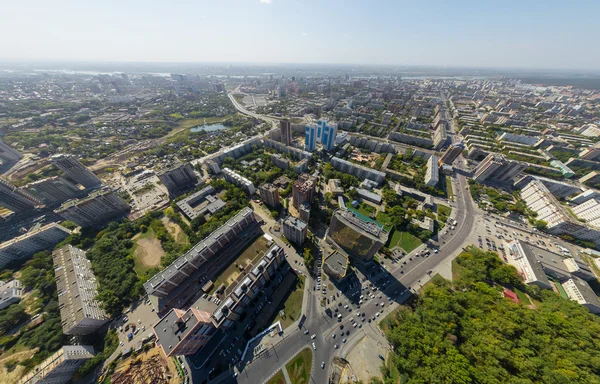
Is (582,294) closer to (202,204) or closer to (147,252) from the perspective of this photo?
(202,204)

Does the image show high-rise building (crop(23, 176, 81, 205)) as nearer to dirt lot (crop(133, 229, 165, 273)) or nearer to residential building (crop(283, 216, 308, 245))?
dirt lot (crop(133, 229, 165, 273))

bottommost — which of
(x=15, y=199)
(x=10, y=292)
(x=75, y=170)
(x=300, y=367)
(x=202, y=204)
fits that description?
(x=300, y=367)

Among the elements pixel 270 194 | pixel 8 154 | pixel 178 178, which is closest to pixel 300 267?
pixel 270 194

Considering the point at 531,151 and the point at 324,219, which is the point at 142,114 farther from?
the point at 531,151

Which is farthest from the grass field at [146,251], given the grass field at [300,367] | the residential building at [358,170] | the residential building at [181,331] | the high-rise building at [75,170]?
the residential building at [358,170]

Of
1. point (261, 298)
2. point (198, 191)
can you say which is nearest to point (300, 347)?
point (261, 298)

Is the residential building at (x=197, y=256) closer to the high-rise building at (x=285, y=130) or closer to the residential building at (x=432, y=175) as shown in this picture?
the high-rise building at (x=285, y=130)
